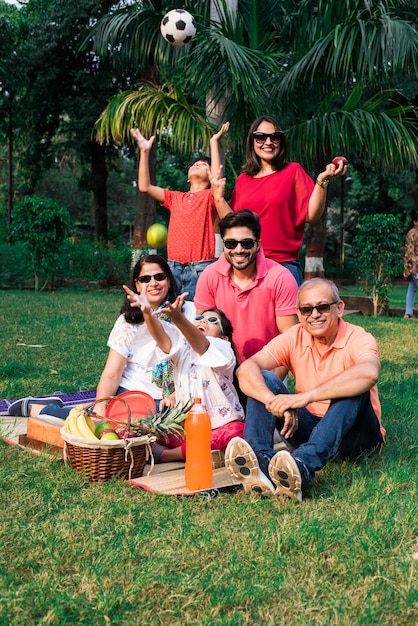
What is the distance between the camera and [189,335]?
358 centimetres

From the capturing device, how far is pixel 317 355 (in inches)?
148

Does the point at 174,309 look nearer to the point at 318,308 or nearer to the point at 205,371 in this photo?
the point at 205,371

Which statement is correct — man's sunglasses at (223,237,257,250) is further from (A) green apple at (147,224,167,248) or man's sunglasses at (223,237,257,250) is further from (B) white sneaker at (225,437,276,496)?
(A) green apple at (147,224,167,248)

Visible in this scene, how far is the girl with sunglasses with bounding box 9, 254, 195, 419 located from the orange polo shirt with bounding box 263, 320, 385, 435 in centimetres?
79

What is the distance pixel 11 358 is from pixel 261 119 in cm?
411

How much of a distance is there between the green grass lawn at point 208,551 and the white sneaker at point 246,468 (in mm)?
83

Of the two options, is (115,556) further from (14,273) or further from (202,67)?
(14,273)

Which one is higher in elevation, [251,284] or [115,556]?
[251,284]

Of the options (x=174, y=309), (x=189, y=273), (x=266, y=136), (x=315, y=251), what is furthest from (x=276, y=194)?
(x=315, y=251)

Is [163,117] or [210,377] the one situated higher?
[163,117]

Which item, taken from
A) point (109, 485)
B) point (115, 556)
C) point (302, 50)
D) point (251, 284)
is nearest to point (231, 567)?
point (115, 556)

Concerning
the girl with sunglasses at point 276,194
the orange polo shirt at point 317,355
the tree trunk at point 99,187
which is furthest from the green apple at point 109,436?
the tree trunk at point 99,187

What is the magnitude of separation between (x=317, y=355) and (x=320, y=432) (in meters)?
0.50

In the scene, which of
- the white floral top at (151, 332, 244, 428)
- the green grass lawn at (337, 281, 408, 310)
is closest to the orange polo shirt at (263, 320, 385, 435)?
the white floral top at (151, 332, 244, 428)
